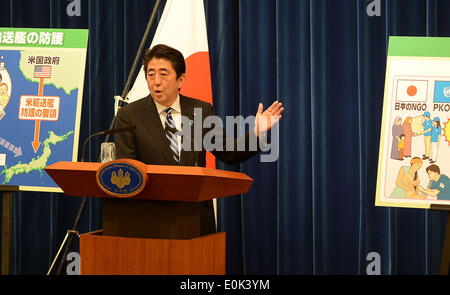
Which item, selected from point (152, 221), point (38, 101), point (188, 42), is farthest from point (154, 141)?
point (188, 42)

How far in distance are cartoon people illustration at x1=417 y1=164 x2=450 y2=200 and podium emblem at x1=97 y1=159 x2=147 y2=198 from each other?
1.52m

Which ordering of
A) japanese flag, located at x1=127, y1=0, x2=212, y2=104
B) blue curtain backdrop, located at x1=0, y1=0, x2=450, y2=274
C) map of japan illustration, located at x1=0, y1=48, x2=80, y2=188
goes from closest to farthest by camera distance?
map of japan illustration, located at x1=0, y1=48, x2=80, y2=188, japanese flag, located at x1=127, y1=0, x2=212, y2=104, blue curtain backdrop, located at x1=0, y1=0, x2=450, y2=274

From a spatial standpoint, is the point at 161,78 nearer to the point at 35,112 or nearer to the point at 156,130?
the point at 156,130

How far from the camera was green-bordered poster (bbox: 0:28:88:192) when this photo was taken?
2.78 metres

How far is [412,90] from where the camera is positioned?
261cm

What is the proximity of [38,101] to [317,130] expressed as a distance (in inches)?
64.0

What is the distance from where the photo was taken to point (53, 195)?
11.9ft

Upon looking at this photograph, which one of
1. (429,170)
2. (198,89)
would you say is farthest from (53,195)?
(429,170)

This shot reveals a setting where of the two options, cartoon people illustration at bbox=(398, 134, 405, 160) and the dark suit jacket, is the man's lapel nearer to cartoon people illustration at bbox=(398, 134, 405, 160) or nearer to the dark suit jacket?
the dark suit jacket

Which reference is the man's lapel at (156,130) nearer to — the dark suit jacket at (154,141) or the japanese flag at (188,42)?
the dark suit jacket at (154,141)

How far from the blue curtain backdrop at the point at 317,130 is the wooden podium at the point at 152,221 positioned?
1.67 metres

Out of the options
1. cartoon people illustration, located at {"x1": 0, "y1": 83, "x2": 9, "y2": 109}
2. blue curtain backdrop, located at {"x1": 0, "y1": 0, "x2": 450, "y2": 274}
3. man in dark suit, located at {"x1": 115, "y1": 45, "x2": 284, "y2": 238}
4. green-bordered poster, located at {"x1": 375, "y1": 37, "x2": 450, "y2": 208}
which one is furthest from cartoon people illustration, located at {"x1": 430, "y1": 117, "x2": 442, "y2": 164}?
cartoon people illustration, located at {"x1": 0, "y1": 83, "x2": 9, "y2": 109}

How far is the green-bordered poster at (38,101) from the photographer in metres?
2.78
